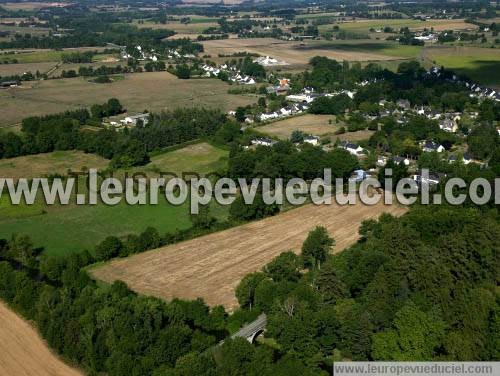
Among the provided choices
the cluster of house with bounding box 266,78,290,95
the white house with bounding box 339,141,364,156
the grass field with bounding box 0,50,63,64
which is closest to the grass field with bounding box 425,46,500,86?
the cluster of house with bounding box 266,78,290,95

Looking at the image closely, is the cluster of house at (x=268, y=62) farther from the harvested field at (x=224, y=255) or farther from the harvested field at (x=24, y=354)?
the harvested field at (x=24, y=354)

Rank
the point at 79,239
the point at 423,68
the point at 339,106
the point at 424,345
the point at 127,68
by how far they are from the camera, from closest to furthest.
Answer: the point at 424,345 < the point at 79,239 < the point at 339,106 < the point at 423,68 < the point at 127,68

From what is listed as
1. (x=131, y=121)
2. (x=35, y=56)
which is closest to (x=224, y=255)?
(x=131, y=121)

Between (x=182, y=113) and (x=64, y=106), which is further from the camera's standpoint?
(x=64, y=106)

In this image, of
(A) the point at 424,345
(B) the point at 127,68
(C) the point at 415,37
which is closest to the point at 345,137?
(A) the point at 424,345

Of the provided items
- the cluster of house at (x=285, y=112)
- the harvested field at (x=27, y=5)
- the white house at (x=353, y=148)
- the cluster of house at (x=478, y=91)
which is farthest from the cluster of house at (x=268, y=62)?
the harvested field at (x=27, y=5)

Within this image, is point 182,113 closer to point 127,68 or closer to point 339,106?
point 339,106

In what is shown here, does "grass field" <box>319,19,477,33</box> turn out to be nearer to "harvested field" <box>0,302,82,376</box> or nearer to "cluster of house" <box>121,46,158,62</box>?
"cluster of house" <box>121,46,158,62</box>
